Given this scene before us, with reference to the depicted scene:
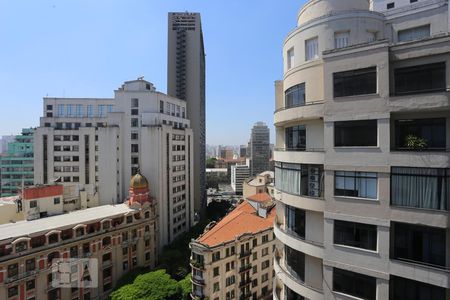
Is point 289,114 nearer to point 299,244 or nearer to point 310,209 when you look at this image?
point 310,209

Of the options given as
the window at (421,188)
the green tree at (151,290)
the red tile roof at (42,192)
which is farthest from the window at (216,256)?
the red tile roof at (42,192)

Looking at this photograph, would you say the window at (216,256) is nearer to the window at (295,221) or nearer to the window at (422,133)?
the window at (295,221)

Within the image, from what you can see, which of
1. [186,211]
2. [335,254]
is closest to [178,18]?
[186,211]

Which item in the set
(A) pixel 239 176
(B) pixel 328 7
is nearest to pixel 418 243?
(B) pixel 328 7

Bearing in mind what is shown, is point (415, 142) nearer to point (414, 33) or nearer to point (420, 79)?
point (420, 79)

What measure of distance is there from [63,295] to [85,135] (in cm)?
3476

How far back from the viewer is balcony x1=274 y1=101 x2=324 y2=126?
572 inches

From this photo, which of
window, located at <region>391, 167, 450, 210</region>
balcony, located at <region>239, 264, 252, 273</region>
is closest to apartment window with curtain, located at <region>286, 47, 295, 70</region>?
window, located at <region>391, 167, 450, 210</region>

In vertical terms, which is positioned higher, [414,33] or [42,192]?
[414,33]

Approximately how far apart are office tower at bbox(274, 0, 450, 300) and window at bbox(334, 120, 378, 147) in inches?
1.9

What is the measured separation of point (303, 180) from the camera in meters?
15.5

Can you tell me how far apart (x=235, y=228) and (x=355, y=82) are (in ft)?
102

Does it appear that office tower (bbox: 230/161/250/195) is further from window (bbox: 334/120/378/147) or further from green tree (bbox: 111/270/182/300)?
window (bbox: 334/120/378/147)

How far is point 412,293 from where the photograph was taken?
40.4 ft
